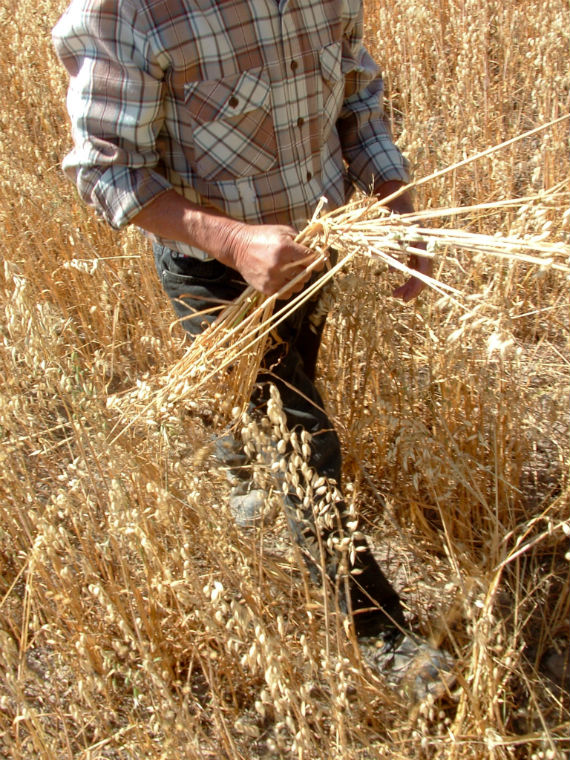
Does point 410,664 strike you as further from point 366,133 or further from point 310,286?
point 366,133

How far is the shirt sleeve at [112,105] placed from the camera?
1.27 meters

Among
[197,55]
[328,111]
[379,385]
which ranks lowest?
[379,385]

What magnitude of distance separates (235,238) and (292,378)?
0.42 meters

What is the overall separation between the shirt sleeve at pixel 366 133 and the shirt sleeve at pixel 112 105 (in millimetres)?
572

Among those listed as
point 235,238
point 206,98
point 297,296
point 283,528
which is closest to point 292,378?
point 297,296

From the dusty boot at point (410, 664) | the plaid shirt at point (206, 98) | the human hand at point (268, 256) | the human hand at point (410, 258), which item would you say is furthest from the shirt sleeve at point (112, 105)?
the dusty boot at point (410, 664)

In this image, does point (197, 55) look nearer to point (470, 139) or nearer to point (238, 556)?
point (238, 556)

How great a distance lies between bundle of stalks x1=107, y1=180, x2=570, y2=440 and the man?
6 centimetres

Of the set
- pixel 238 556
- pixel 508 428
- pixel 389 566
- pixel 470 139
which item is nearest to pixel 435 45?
pixel 470 139

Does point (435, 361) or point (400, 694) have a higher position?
point (435, 361)

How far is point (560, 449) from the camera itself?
6.42ft

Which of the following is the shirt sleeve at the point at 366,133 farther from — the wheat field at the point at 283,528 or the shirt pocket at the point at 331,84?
the wheat field at the point at 283,528

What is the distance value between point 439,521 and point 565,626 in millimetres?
415

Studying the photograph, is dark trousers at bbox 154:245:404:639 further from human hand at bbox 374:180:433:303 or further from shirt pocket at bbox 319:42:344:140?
shirt pocket at bbox 319:42:344:140
